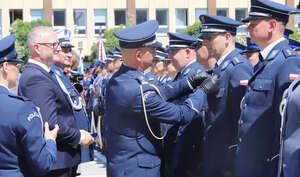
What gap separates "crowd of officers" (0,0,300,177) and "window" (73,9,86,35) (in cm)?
3964

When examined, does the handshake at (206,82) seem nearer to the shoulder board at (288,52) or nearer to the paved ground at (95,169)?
the shoulder board at (288,52)

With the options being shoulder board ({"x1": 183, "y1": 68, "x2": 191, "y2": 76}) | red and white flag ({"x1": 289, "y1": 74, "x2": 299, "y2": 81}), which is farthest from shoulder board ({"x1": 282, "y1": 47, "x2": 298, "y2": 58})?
shoulder board ({"x1": 183, "y1": 68, "x2": 191, "y2": 76})

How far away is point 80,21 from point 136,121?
136 feet

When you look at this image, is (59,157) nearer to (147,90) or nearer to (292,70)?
(147,90)

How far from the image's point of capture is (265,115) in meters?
4.06

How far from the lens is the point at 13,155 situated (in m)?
3.45

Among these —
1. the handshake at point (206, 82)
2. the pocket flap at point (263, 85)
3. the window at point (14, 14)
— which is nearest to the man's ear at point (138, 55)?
the handshake at point (206, 82)

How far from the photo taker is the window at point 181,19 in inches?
1801

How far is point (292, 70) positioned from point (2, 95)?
227 centimetres

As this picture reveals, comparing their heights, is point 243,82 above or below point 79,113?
above

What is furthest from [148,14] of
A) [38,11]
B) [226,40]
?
[226,40]

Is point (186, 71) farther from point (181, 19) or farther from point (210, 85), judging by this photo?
point (181, 19)

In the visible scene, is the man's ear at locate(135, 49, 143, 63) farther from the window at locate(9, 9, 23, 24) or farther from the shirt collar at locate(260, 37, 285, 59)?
the window at locate(9, 9, 23, 24)

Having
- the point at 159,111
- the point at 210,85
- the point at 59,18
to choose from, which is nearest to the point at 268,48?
the point at 210,85
